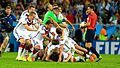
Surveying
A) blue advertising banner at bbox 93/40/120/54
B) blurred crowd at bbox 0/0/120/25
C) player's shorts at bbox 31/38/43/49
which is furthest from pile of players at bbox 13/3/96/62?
blurred crowd at bbox 0/0/120/25

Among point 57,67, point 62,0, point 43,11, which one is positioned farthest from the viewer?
point 62,0

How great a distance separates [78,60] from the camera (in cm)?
2133

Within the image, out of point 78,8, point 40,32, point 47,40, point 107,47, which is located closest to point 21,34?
point 40,32

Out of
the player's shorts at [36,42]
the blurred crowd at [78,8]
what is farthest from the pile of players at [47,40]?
the blurred crowd at [78,8]

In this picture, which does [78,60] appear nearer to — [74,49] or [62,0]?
[74,49]

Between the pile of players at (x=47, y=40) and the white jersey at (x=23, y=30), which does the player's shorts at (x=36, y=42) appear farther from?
the white jersey at (x=23, y=30)

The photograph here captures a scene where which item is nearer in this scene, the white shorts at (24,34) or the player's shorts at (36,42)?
the white shorts at (24,34)

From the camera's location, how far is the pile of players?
20953 mm

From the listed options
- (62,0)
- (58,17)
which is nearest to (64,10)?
(62,0)

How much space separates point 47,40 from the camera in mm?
21938

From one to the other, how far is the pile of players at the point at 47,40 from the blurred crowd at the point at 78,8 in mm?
9929

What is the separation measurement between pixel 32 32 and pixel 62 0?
44.0 feet

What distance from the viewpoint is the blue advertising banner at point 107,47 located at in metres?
29.1

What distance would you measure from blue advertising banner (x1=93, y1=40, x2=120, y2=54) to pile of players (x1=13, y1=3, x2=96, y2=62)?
23.6 ft
